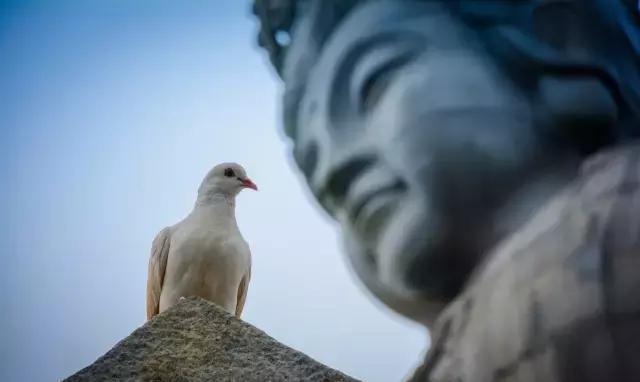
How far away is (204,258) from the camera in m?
1.30

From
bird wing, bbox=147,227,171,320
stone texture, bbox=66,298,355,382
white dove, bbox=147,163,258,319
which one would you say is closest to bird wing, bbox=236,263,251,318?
white dove, bbox=147,163,258,319

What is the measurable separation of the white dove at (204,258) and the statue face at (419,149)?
0.85 meters

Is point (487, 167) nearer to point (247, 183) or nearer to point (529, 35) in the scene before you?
point (529, 35)

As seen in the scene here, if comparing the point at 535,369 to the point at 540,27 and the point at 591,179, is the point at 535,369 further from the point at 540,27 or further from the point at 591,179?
the point at 540,27

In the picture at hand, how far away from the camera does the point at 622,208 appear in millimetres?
351

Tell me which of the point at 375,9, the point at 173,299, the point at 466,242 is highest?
the point at 375,9

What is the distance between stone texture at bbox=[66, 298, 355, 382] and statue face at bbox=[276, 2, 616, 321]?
0.25 meters

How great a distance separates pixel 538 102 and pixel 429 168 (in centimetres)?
7

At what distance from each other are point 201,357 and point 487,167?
39 cm

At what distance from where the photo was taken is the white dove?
1.30m

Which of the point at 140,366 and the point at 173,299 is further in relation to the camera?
the point at 173,299

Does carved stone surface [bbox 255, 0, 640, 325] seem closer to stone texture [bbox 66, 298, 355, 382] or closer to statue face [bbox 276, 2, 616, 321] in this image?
statue face [bbox 276, 2, 616, 321]

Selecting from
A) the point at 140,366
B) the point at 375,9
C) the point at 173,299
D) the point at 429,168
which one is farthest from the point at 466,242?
the point at 173,299

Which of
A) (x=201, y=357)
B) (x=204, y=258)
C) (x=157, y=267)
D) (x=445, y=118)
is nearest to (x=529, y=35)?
(x=445, y=118)
